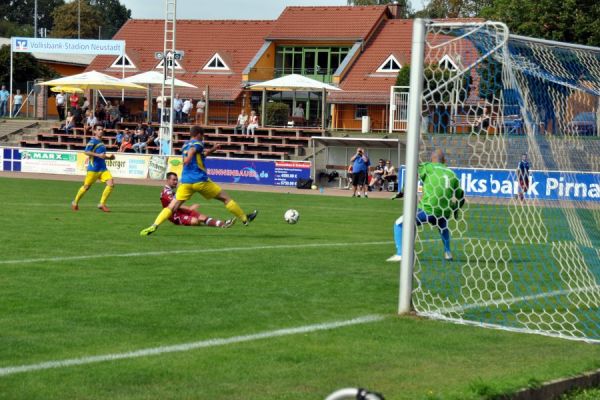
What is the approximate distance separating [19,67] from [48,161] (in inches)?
1004

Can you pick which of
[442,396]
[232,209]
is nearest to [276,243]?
[232,209]

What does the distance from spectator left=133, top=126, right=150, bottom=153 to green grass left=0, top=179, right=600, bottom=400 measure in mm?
31140

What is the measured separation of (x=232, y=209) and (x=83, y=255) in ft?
15.5

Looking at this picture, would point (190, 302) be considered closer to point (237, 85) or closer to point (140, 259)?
point (140, 259)

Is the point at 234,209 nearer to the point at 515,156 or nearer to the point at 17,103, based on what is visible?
the point at 515,156

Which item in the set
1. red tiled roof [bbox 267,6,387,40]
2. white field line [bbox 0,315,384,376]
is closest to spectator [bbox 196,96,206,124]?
red tiled roof [bbox 267,6,387,40]

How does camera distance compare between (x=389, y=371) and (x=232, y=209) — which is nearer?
(x=389, y=371)

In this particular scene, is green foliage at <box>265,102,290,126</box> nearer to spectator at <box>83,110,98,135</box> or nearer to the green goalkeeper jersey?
spectator at <box>83,110,98,135</box>

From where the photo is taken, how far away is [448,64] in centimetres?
1026

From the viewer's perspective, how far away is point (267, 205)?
27.6 metres

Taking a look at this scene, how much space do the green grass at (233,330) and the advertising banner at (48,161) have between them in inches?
1165

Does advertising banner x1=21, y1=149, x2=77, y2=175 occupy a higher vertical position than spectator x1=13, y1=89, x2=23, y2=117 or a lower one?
lower

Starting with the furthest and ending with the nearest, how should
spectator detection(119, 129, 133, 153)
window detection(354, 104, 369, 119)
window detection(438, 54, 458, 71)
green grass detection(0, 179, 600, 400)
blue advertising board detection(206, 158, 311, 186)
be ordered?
window detection(354, 104, 369, 119)
spectator detection(119, 129, 133, 153)
blue advertising board detection(206, 158, 311, 186)
window detection(438, 54, 458, 71)
green grass detection(0, 179, 600, 400)

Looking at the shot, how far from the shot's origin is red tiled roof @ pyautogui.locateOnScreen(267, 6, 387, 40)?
65.4 metres
